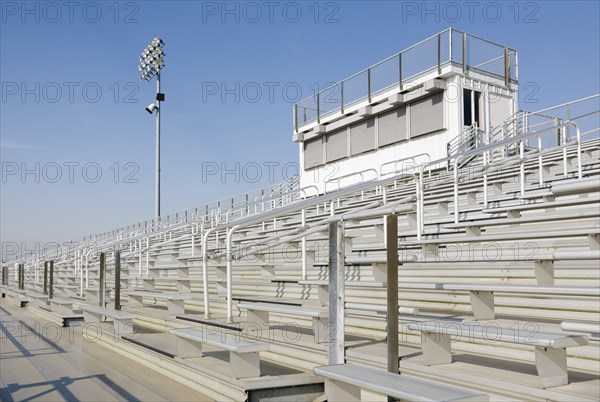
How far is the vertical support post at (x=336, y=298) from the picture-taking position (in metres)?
3.76

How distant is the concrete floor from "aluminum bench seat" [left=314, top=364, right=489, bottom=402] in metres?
1.21

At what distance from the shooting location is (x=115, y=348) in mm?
6586

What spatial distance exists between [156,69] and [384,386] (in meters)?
24.5

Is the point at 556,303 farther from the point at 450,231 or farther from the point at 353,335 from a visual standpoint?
the point at 450,231

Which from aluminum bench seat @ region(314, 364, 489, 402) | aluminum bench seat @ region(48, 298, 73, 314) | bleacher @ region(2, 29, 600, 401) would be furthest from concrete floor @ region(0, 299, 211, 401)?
aluminum bench seat @ region(48, 298, 73, 314)

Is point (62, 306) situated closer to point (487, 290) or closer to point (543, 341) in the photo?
point (487, 290)

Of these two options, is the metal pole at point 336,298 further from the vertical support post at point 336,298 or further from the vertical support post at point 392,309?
the vertical support post at point 392,309

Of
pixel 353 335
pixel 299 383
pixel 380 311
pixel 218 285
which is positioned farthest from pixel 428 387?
pixel 218 285

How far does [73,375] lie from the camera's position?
Answer: 5207 millimetres

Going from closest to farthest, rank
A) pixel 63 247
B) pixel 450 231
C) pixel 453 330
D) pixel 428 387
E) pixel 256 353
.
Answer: pixel 428 387, pixel 453 330, pixel 256 353, pixel 450 231, pixel 63 247

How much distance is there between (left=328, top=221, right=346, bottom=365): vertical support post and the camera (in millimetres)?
3764

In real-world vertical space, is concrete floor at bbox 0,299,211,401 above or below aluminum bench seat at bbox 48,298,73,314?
below

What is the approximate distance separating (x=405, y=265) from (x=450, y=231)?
1.07m

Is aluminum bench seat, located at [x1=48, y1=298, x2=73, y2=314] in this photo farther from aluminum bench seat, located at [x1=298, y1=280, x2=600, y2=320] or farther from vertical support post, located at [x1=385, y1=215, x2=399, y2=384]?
vertical support post, located at [x1=385, y1=215, x2=399, y2=384]
